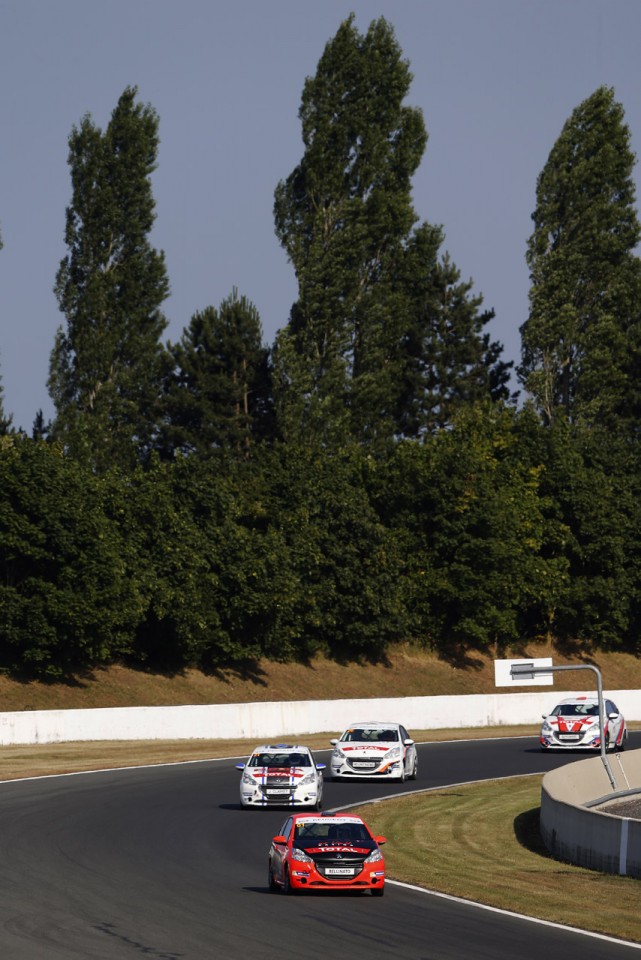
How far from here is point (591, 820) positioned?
78.1 ft

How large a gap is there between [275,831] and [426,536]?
2247 inches

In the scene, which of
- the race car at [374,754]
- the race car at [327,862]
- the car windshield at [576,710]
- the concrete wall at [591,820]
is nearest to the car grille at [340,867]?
the race car at [327,862]

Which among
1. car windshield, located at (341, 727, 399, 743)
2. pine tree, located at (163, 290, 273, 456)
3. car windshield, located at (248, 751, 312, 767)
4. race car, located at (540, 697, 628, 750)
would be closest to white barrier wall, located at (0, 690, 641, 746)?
race car, located at (540, 697, 628, 750)

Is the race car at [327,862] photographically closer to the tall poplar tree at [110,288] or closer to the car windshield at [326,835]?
the car windshield at [326,835]

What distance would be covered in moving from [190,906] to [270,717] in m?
38.6

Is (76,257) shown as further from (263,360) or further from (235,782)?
(235,782)

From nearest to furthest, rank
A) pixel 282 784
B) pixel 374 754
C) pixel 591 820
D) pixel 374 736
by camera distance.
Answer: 1. pixel 591 820
2. pixel 282 784
3. pixel 374 754
4. pixel 374 736

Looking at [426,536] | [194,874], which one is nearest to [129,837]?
[194,874]

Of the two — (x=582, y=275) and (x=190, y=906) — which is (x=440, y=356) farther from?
(x=190, y=906)

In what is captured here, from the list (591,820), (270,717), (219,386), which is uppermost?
(219,386)

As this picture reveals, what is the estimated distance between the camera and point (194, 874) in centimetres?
2144

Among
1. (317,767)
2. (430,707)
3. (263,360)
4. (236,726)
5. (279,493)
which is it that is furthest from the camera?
(263,360)

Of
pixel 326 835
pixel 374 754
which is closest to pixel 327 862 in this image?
pixel 326 835

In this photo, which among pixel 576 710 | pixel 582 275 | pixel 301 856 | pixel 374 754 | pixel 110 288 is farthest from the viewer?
pixel 582 275
